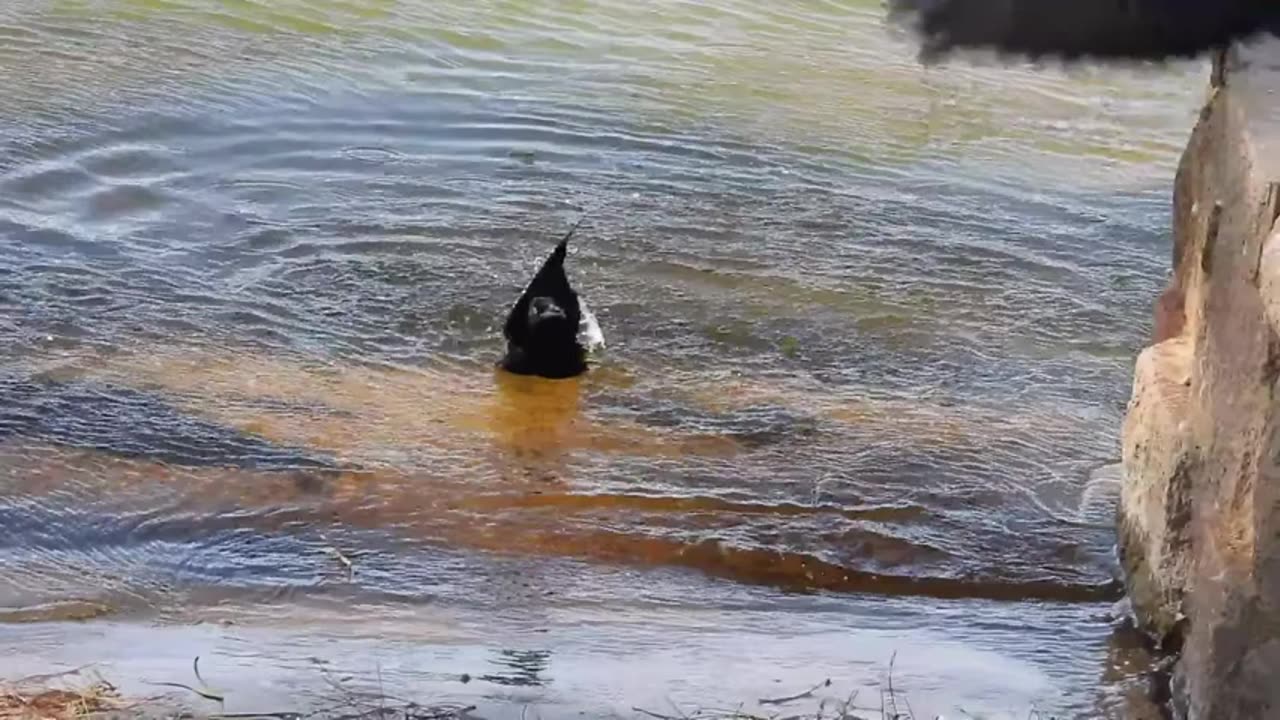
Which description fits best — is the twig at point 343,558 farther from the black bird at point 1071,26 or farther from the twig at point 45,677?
the black bird at point 1071,26

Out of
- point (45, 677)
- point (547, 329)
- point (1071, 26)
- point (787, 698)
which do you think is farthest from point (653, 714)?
point (547, 329)

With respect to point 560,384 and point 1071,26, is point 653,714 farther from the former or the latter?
point 560,384

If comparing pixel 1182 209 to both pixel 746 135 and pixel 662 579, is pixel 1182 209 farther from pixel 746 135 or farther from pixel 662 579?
pixel 746 135

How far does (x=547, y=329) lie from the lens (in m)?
5.77

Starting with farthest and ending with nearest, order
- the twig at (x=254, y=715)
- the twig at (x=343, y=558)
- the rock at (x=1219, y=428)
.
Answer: the twig at (x=343, y=558) → the twig at (x=254, y=715) → the rock at (x=1219, y=428)

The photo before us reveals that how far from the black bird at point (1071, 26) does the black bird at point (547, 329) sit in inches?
88.3

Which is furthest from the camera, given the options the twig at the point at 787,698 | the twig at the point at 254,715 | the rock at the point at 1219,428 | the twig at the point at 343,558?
the twig at the point at 343,558

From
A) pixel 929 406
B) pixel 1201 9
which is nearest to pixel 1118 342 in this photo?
pixel 929 406

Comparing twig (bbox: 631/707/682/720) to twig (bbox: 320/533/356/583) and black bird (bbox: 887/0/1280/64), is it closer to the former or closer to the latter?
twig (bbox: 320/533/356/583)

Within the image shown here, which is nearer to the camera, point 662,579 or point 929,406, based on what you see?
point 662,579

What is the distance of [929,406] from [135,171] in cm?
338

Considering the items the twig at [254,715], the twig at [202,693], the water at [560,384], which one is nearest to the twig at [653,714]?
the water at [560,384]

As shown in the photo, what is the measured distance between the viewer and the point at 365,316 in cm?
625

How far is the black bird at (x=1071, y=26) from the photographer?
363 cm
